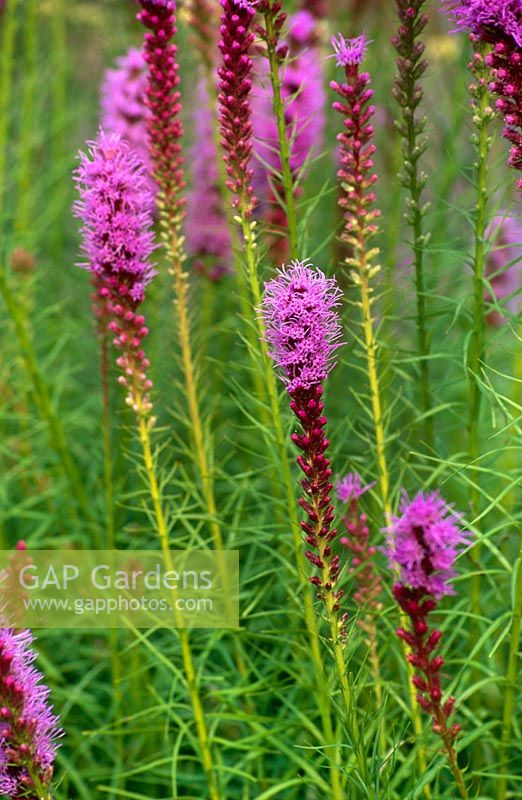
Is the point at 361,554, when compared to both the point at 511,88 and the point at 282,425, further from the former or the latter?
the point at 511,88

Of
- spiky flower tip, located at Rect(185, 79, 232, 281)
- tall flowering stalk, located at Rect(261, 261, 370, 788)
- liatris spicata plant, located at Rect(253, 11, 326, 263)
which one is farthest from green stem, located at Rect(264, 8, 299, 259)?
spiky flower tip, located at Rect(185, 79, 232, 281)

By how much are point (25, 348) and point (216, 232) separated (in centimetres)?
84

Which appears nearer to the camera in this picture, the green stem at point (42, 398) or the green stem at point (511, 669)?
the green stem at point (511, 669)

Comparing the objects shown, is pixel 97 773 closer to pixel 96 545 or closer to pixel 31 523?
pixel 96 545

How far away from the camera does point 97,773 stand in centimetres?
208

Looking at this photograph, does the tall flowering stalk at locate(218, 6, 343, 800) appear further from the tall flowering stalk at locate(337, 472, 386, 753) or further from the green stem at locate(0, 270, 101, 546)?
the green stem at locate(0, 270, 101, 546)

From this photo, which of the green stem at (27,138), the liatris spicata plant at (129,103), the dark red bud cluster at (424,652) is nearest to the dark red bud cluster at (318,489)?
the dark red bud cluster at (424,652)

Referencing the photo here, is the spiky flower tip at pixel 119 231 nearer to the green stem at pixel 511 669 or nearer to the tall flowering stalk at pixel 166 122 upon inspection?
the tall flowering stalk at pixel 166 122

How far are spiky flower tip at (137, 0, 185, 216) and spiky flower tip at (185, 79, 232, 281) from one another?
3.50ft

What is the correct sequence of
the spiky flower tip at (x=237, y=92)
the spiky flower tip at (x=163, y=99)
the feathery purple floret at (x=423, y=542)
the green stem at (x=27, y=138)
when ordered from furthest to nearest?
the green stem at (x=27, y=138) → the spiky flower tip at (x=163, y=99) → the spiky flower tip at (x=237, y=92) → the feathery purple floret at (x=423, y=542)

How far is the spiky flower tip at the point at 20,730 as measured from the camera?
1.18 meters

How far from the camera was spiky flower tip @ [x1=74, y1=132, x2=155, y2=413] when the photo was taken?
5.01ft

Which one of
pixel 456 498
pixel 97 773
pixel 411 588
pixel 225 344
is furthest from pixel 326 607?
pixel 225 344

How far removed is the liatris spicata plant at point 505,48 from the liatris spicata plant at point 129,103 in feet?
3.90
